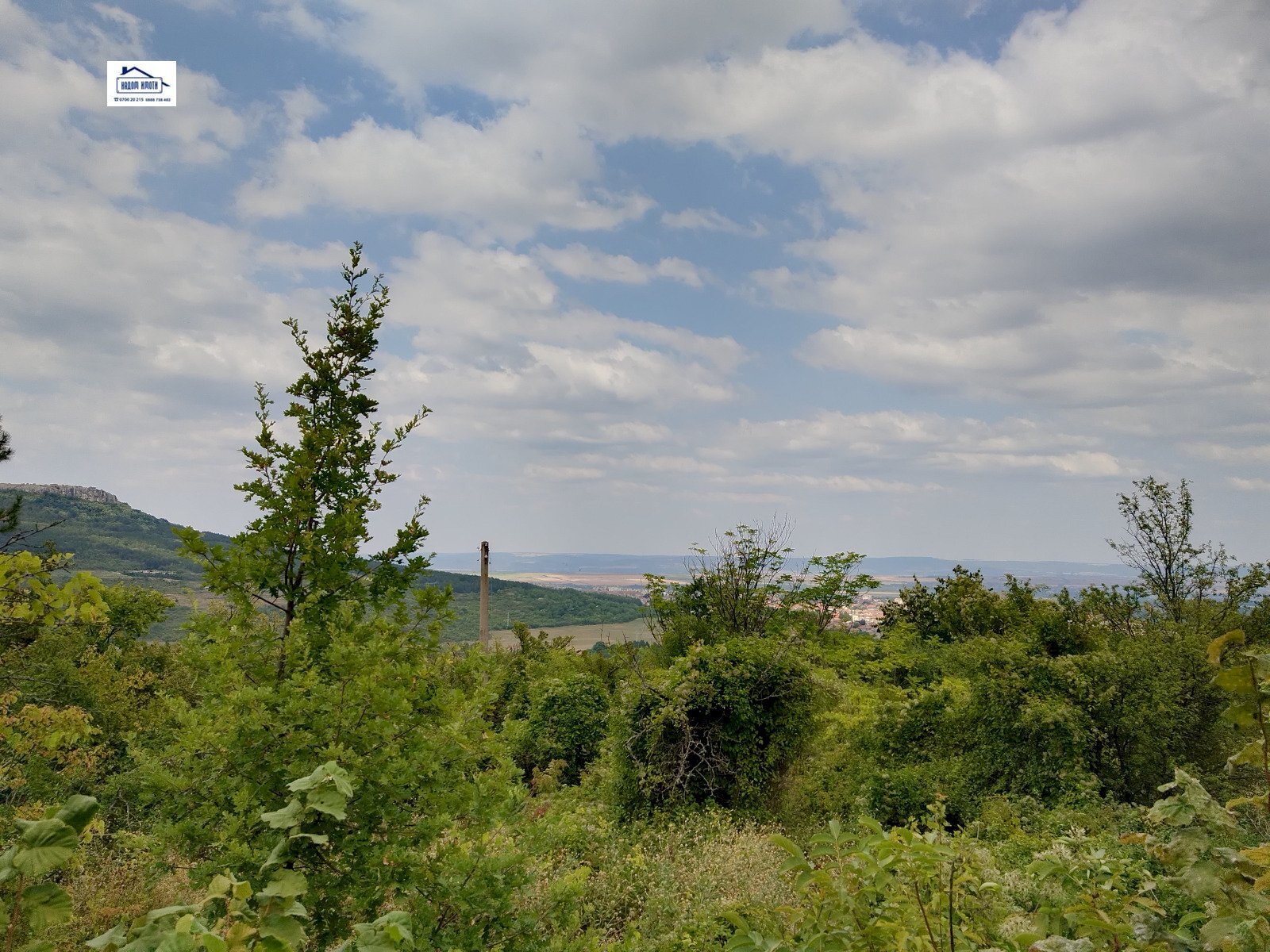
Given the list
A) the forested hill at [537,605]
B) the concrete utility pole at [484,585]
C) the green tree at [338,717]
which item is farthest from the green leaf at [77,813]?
the forested hill at [537,605]

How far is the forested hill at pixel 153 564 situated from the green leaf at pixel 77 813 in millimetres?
60088

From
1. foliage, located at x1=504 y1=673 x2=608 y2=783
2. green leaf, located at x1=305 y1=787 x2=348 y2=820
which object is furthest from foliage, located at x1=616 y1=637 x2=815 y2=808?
green leaf, located at x1=305 y1=787 x2=348 y2=820

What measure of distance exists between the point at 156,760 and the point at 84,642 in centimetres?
1513

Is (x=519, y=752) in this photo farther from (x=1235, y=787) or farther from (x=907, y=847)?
(x=907, y=847)

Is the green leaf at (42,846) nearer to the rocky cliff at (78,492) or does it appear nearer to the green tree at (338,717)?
the green tree at (338,717)

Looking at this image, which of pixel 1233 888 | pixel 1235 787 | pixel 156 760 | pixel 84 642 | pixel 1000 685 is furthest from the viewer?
pixel 84 642

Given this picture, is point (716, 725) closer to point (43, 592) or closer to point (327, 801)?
point (43, 592)

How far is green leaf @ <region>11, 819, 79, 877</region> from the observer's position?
1.16 m

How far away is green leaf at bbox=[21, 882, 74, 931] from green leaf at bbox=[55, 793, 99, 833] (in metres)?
0.09

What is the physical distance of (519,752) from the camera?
17.3 m

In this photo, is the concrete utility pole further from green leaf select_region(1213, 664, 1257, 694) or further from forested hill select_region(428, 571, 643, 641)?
forested hill select_region(428, 571, 643, 641)

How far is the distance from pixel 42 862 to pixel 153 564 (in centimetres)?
9082

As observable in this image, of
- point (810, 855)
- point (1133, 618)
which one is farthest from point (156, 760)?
point (1133, 618)

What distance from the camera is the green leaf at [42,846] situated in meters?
1.16
